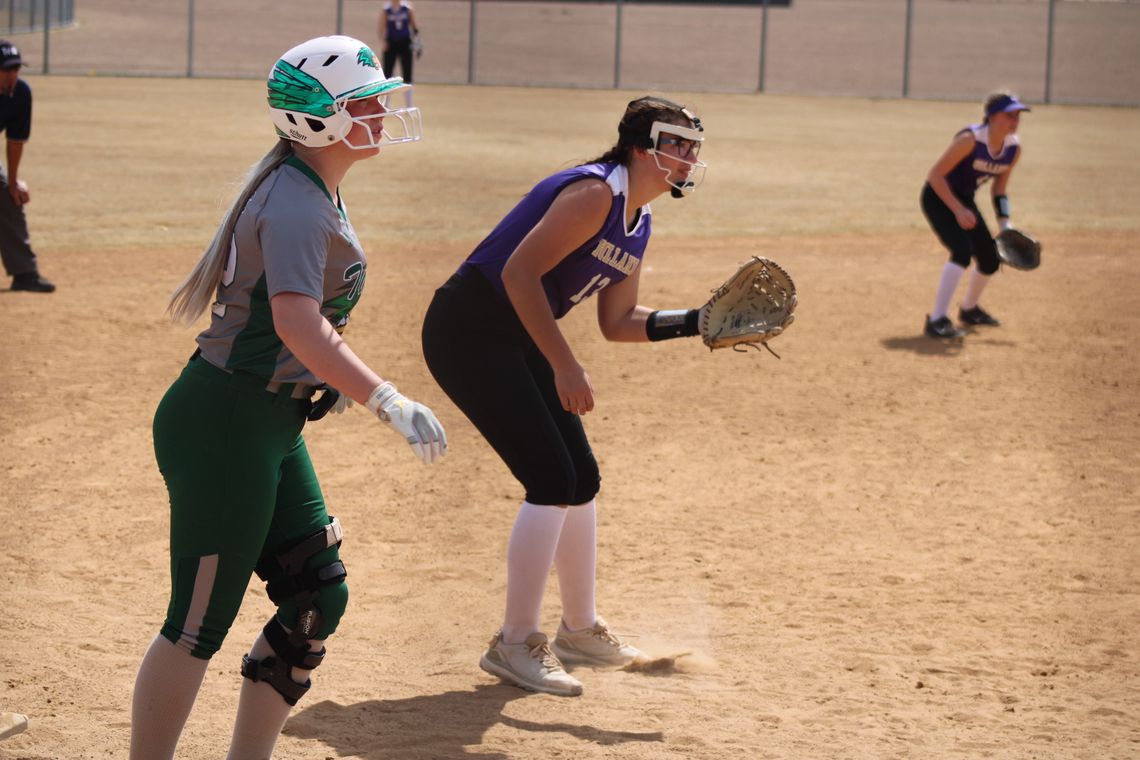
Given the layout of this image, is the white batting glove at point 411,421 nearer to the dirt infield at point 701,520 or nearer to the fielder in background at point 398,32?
the dirt infield at point 701,520

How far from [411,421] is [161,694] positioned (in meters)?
0.91

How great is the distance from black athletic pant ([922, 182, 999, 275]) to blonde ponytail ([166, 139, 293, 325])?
778cm

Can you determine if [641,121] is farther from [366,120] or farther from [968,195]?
[968,195]

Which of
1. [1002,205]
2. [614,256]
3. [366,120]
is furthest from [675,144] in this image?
[1002,205]

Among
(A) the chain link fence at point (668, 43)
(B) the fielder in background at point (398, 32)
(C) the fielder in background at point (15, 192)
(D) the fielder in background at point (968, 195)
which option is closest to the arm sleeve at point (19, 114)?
(C) the fielder in background at point (15, 192)

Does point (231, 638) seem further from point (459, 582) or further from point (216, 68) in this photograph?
point (216, 68)

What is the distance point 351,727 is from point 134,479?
9.57ft

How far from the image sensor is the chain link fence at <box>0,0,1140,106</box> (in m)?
29.1

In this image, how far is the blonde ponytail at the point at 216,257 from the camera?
328cm

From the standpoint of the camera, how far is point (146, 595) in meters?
5.27

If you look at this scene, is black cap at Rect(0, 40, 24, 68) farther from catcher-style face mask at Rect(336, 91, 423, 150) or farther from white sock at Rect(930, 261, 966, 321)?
catcher-style face mask at Rect(336, 91, 423, 150)

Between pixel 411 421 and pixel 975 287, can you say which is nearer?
pixel 411 421

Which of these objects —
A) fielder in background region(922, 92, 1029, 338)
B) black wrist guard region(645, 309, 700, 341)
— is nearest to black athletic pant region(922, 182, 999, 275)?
fielder in background region(922, 92, 1029, 338)

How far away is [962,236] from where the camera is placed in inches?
410
